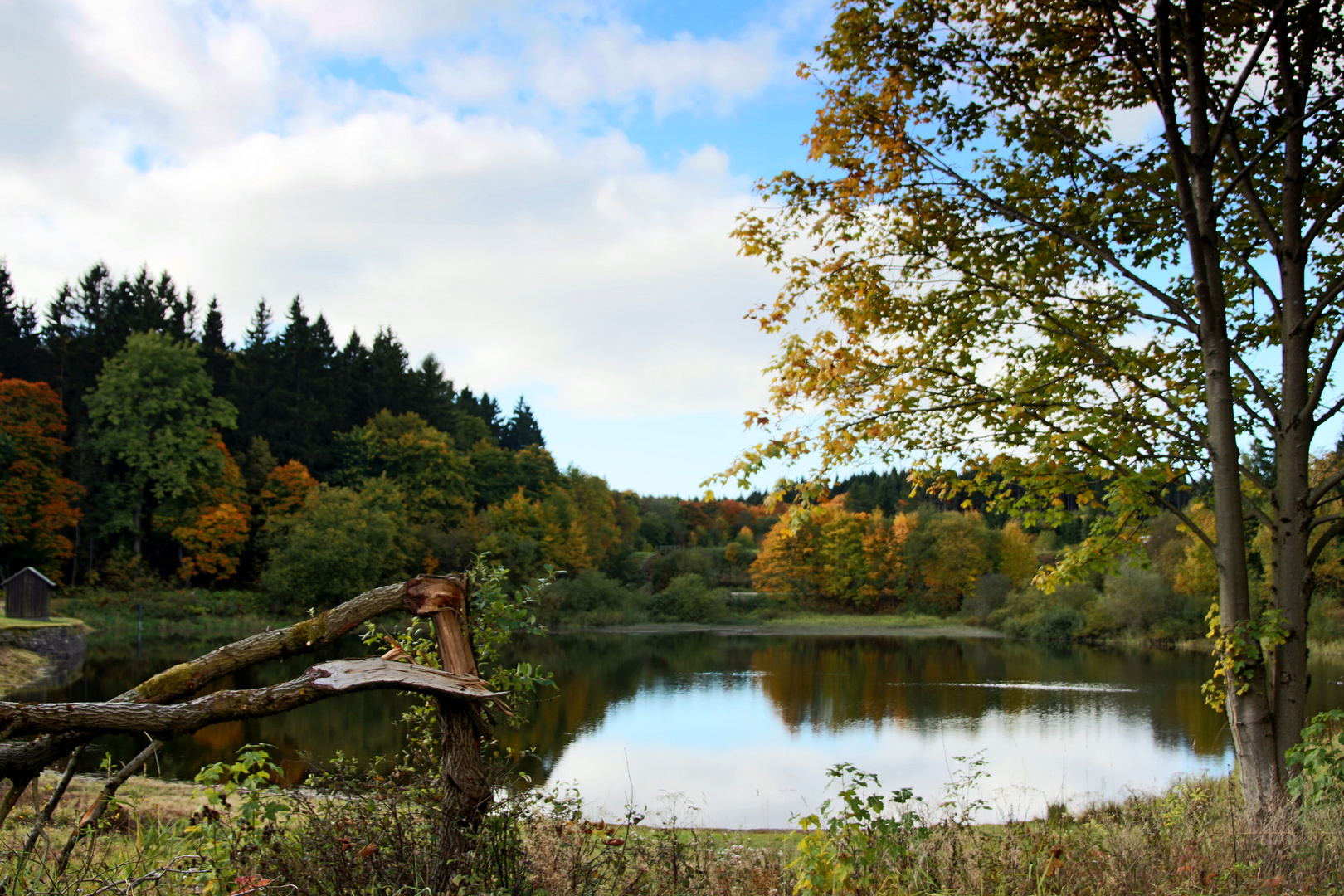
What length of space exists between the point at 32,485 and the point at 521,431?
1959 inches

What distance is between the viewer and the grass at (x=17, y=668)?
66.8ft

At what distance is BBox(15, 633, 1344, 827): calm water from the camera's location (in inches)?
498

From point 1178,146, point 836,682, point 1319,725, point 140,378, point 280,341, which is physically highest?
point 280,341

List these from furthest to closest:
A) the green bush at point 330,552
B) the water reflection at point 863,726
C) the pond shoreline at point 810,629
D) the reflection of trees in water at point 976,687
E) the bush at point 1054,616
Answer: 1. the pond shoreline at point 810,629
2. the bush at point 1054,616
3. the green bush at point 330,552
4. the reflection of trees in water at point 976,687
5. the water reflection at point 863,726

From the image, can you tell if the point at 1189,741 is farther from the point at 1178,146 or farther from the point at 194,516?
the point at 194,516

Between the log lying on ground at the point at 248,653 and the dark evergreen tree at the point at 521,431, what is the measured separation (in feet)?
246

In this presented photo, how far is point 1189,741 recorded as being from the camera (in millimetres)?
15852

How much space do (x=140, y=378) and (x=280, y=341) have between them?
610 inches

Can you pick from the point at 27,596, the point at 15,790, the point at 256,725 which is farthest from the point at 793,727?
the point at 27,596

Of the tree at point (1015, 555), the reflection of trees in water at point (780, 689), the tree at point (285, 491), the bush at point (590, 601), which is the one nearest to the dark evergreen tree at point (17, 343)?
the tree at point (285, 491)

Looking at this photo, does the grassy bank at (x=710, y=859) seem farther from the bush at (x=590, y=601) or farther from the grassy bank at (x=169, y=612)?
the bush at (x=590, y=601)

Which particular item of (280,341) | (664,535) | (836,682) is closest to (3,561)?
(280,341)

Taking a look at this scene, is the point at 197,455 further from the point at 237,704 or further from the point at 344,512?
the point at 237,704

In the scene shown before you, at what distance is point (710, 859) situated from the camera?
15.3 feet
